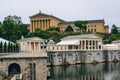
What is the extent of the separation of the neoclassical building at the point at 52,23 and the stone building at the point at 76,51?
121ft

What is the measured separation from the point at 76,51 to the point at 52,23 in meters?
A: 46.1

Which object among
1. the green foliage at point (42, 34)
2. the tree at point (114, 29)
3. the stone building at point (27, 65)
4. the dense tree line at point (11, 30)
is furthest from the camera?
the tree at point (114, 29)

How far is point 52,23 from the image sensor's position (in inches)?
5005

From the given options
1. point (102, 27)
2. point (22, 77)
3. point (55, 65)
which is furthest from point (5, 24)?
point (22, 77)

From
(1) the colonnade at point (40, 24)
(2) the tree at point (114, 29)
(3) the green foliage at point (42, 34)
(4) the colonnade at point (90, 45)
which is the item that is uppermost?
(1) the colonnade at point (40, 24)

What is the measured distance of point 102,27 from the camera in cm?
12975

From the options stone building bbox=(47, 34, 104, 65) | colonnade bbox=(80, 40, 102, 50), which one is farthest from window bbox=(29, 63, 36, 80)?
colonnade bbox=(80, 40, 102, 50)

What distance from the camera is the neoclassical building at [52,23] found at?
126562 millimetres

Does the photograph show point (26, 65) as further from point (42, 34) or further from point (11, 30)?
point (42, 34)

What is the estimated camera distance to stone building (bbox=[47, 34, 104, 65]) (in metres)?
77.6

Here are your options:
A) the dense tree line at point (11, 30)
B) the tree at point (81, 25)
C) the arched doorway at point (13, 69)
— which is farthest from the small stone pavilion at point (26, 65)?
the tree at point (81, 25)

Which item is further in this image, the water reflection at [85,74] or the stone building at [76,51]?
the stone building at [76,51]

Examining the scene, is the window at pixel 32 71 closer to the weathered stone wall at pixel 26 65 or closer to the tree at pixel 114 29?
the weathered stone wall at pixel 26 65

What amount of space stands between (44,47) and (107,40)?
3781 cm
